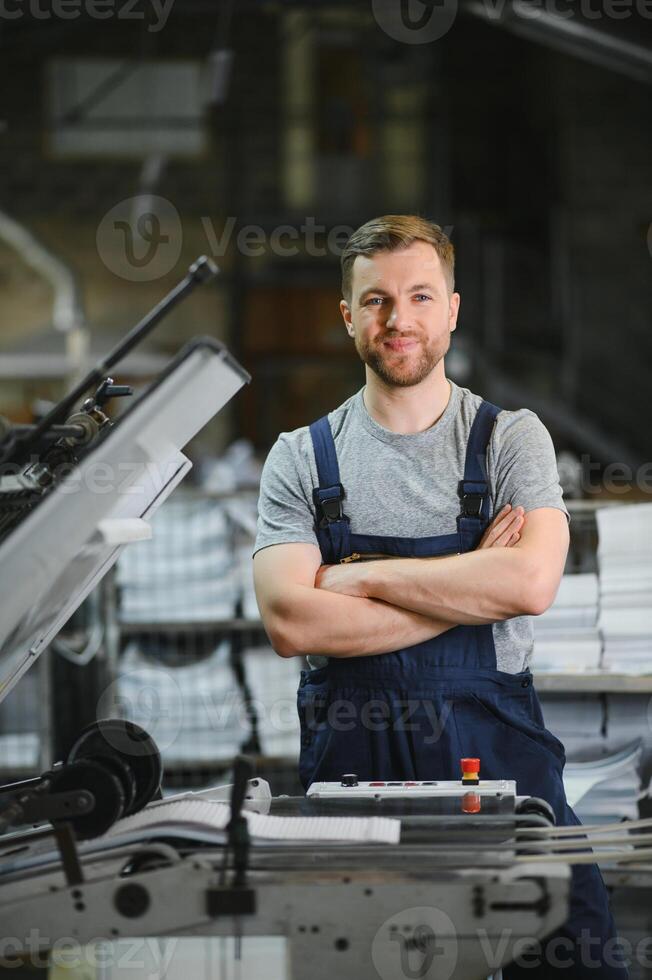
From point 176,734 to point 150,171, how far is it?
9.33 metres

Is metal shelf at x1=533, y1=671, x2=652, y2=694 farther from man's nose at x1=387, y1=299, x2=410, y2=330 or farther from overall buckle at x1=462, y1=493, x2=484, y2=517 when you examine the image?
man's nose at x1=387, y1=299, x2=410, y2=330

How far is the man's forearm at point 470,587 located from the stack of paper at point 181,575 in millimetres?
2522

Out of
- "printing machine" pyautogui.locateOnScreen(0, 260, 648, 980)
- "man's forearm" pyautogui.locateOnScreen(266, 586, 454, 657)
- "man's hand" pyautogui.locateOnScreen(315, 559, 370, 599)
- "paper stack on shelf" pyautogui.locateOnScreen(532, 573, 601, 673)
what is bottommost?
"printing machine" pyautogui.locateOnScreen(0, 260, 648, 980)

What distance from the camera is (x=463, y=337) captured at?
38.8 feet

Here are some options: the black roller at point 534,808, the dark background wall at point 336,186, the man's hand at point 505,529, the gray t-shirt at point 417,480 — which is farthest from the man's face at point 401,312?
the dark background wall at point 336,186

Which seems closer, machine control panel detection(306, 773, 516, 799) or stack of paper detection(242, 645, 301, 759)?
machine control panel detection(306, 773, 516, 799)

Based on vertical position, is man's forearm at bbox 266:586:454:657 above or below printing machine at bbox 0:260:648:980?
above

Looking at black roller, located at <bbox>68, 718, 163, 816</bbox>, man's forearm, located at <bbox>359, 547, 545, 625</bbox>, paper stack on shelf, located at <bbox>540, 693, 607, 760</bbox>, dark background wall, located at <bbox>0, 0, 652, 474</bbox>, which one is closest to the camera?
black roller, located at <bbox>68, 718, 163, 816</bbox>

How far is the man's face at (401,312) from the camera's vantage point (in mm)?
2131

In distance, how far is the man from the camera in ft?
6.82

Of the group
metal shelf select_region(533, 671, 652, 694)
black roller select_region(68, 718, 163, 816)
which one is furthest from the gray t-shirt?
metal shelf select_region(533, 671, 652, 694)

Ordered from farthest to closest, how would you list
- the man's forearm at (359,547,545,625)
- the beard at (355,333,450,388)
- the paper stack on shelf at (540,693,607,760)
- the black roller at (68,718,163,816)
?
the paper stack on shelf at (540,693,607,760)
the beard at (355,333,450,388)
the man's forearm at (359,547,545,625)
the black roller at (68,718,163,816)

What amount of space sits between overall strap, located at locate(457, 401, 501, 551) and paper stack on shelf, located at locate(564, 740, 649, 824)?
4.40 feet

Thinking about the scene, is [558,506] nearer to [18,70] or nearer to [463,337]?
[463,337]
